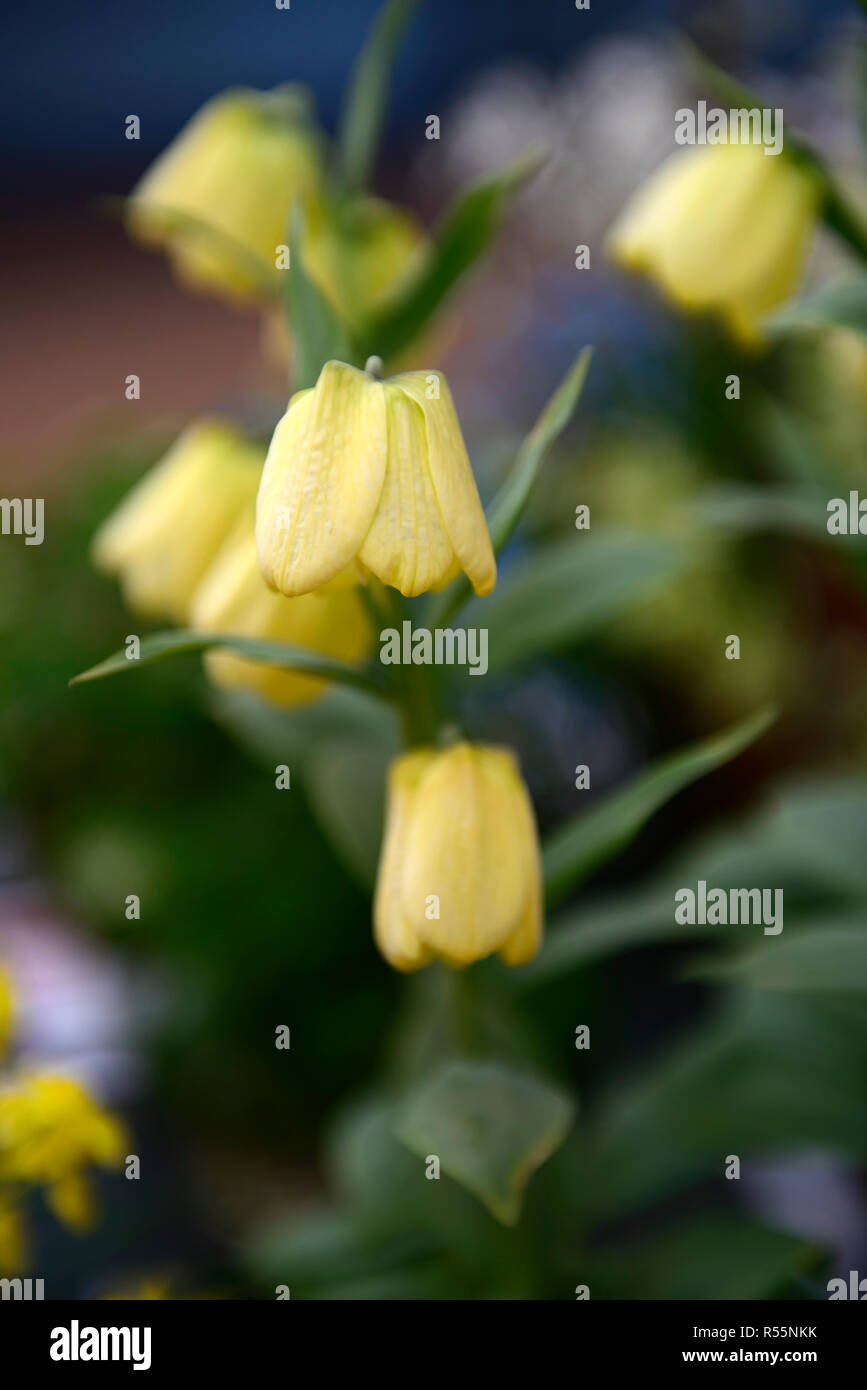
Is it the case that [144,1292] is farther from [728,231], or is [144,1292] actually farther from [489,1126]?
[728,231]

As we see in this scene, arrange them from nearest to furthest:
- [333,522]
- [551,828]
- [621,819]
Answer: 1. [333,522]
2. [621,819]
3. [551,828]

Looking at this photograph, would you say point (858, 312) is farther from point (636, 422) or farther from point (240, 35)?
point (240, 35)

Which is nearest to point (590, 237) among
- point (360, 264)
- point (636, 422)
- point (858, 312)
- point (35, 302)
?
point (636, 422)

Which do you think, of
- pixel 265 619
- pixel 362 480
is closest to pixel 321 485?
pixel 362 480

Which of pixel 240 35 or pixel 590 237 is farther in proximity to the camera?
pixel 240 35

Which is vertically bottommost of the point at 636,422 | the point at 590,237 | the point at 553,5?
the point at 636,422

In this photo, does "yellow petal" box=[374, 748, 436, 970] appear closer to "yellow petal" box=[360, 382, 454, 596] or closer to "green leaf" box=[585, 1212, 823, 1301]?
"yellow petal" box=[360, 382, 454, 596]

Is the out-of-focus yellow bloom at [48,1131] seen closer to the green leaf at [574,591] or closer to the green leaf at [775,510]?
the green leaf at [574,591]
